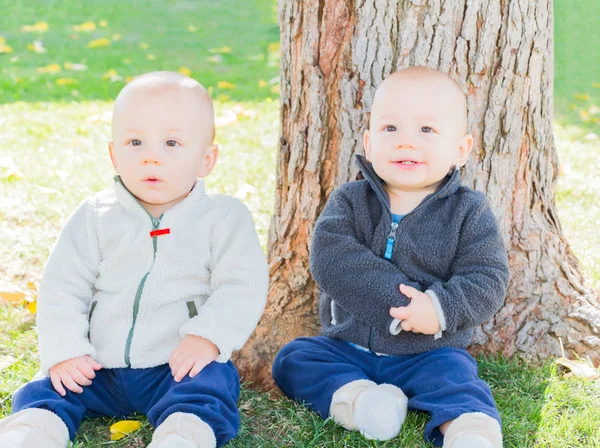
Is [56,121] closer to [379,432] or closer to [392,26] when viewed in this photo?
[392,26]

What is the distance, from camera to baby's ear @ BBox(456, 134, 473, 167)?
273cm

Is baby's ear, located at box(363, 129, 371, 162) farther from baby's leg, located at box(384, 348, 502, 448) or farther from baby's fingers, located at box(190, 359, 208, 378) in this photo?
baby's fingers, located at box(190, 359, 208, 378)

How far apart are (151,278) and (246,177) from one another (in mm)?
2225

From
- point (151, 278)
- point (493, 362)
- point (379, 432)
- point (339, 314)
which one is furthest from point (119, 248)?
point (493, 362)

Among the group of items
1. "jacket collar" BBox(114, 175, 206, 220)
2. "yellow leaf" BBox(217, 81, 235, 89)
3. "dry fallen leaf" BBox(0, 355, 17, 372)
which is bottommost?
"dry fallen leaf" BBox(0, 355, 17, 372)

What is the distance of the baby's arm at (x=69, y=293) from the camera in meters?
2.51

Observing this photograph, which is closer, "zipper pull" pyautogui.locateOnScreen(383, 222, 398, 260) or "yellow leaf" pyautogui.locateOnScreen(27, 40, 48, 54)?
"zipper pull" pyautogui.locateOnScreen(383, 222, 398, 260)

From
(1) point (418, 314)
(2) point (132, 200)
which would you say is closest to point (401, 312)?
(1) point (418, 314)

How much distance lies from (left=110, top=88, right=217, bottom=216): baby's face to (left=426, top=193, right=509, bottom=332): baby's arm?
2.96 ft

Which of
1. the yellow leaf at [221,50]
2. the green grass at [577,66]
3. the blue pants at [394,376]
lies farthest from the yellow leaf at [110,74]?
the blue pants at [394,376]

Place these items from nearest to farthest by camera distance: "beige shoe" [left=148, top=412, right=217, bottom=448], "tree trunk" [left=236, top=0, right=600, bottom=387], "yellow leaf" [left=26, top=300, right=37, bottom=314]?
1. "beige shoe" [left=148, top=412, right=217, bottom=448]
2. "tree trunk" [left=236, top=0, right=600, bottom=387]
3. "yellow leaf" [left=26, top=300, right=37, bottom=314]

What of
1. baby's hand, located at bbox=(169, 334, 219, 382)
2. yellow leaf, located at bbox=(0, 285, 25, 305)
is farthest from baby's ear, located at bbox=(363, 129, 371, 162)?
yellow leaf, located at bbox=(0, 285, 25, 305)

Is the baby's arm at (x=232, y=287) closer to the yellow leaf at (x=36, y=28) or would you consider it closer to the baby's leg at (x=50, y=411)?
the baby's leg at (x=50, y=411)

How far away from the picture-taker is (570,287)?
316cm
